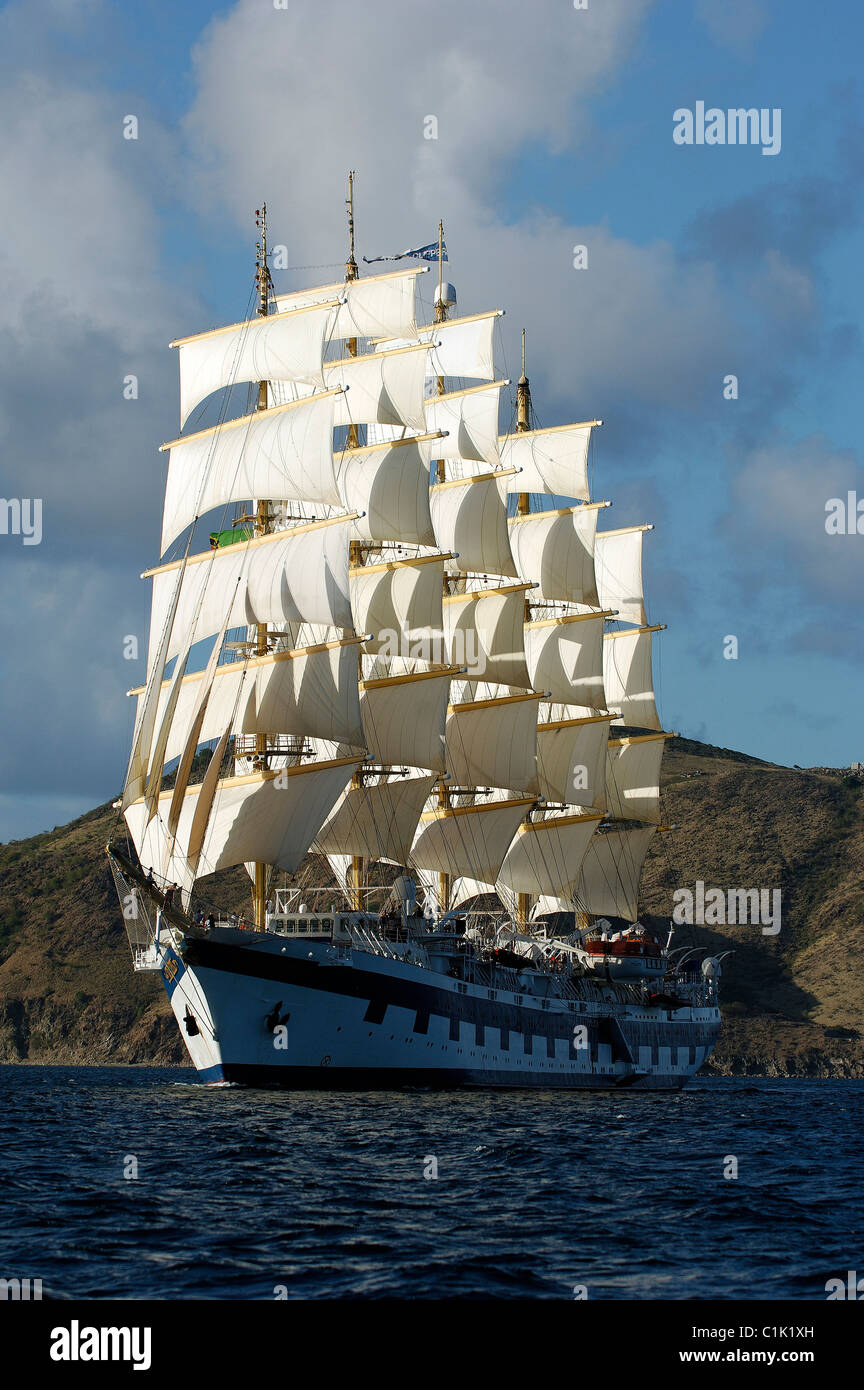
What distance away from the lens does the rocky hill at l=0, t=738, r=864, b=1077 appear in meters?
137

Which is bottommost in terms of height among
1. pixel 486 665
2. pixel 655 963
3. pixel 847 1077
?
pixel 847 1077

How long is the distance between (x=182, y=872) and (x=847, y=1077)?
3382 inches

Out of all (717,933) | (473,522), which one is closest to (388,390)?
(473,522)

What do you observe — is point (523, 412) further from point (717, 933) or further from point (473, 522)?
point (717, 933)

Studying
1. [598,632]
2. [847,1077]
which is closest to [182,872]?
[598,632]

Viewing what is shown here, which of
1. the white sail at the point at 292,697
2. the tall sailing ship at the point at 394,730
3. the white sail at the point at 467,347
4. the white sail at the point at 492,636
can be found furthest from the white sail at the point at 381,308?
the white sail at the point at 292,697

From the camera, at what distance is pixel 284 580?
2682 inches

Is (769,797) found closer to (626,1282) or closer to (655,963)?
(655,963)

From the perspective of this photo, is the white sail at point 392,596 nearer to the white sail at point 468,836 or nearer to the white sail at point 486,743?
the white sail at point 486,743

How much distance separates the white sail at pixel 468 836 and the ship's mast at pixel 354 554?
4.74 meters

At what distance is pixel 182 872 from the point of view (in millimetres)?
64750

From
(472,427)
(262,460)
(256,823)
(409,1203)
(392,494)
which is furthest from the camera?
(472,427)

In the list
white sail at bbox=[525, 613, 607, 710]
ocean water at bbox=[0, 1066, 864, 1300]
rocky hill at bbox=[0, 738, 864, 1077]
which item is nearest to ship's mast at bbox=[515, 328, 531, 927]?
white sail at bbox=[525, 613, 607, 710]

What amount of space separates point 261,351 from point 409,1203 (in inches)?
1973
